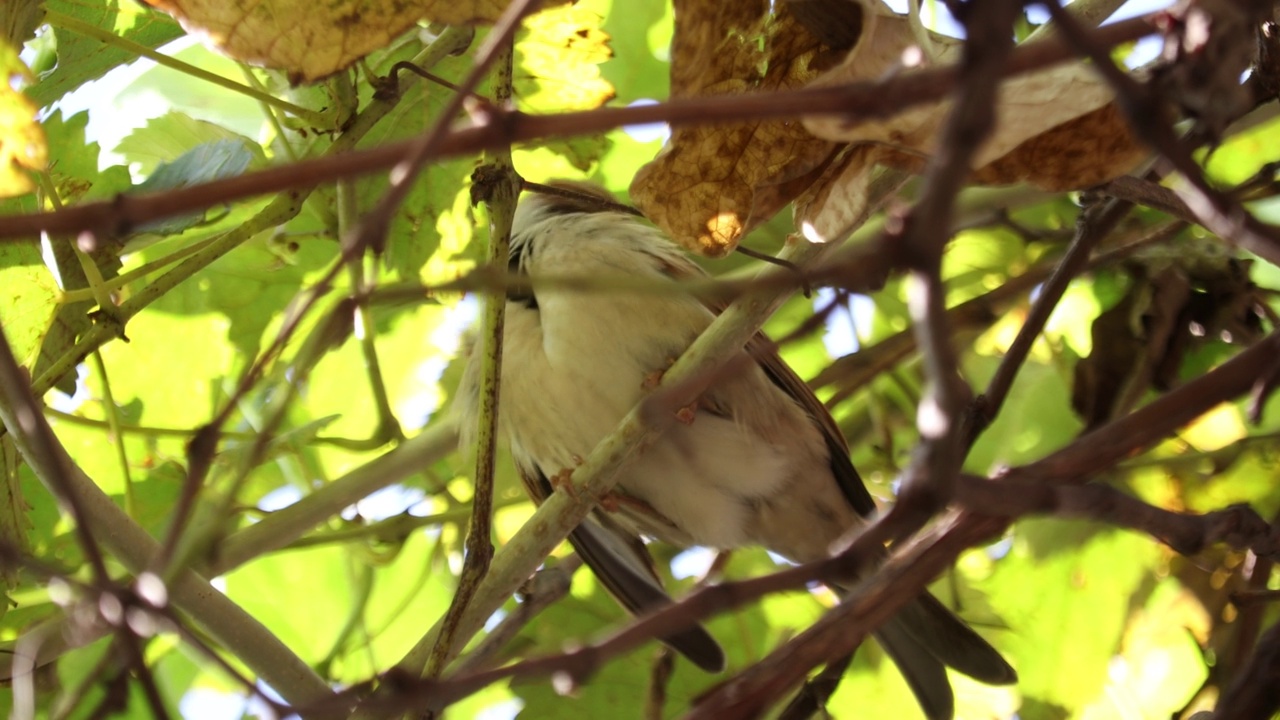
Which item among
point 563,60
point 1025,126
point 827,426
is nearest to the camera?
point 1025,126

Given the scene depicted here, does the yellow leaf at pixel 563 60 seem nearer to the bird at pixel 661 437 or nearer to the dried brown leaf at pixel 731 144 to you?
the bird at pixel 661 437

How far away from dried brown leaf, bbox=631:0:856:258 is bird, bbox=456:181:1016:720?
0.92m

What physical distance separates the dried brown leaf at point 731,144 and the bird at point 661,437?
0.92 m

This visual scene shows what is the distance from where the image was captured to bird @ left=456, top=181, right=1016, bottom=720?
98.0 inches

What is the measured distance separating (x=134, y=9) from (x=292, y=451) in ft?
2.63

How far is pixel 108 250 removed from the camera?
6.31 feet

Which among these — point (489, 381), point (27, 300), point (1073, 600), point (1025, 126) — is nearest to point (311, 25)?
point (489, 381)

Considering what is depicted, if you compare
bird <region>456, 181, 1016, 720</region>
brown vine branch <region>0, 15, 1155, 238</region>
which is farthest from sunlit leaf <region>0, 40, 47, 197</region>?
Answer: bird <region>456, 181, 1016, 720</region>

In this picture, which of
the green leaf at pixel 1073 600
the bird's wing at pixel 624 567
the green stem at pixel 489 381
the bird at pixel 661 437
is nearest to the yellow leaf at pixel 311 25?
the green stem at pixel 489 381

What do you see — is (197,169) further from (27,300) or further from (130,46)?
(27,300)

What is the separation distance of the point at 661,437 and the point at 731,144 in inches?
42.0

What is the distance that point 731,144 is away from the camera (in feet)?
4.87

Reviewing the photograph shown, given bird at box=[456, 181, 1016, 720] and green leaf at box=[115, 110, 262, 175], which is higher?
green leaf at box=[115, 110, 262, 175]

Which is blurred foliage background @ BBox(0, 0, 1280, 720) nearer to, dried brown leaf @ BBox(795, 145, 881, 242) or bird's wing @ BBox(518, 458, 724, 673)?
bird's wing @ BBox(518, 458, 724, 673)
